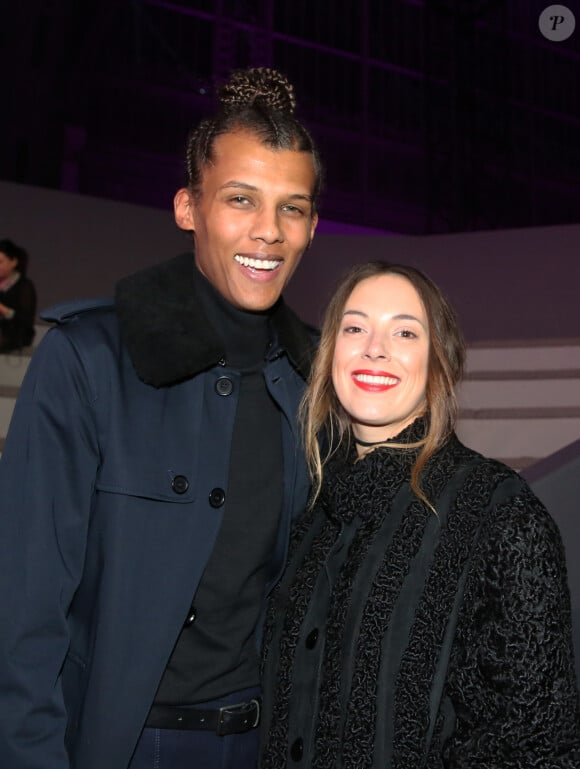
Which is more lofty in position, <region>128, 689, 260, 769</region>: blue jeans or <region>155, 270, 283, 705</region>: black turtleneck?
<region>155, 270, 283, 705</region>: black turtleneck

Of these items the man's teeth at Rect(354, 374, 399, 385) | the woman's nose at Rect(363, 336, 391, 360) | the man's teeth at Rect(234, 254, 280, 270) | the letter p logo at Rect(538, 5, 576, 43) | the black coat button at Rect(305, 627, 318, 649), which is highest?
the letter p logo at Rect(538, 5, 576, 43)

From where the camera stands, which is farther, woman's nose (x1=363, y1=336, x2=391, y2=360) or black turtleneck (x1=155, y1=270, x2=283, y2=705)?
woman's nose (x1=363, y1=336, x2=391, y2=360)

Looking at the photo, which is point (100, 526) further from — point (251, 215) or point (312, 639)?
point (251, 215)

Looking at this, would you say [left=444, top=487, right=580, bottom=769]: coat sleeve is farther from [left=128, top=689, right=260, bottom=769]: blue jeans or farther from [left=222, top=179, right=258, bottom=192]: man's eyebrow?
[left=222, top=179, right=258, bottom=192]: man's eyebrow

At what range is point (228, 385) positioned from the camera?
5.62 feet

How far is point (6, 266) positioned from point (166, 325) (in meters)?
4.14

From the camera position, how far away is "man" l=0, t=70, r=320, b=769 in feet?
4.72

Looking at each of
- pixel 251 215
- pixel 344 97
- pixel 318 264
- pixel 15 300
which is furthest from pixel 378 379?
pixel 344 97

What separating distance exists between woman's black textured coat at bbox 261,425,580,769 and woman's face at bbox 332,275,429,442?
0.09 metres

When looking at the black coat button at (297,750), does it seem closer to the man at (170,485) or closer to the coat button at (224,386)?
the man at (170,485)

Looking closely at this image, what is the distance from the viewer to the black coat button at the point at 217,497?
5.20ft

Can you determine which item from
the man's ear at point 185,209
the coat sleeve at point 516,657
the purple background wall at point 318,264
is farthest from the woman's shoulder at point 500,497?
the purple background wall at point 318,264

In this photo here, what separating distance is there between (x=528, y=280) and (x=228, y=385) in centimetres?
497

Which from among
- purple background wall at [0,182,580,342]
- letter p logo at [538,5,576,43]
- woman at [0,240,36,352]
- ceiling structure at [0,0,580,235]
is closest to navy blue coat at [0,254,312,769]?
woman at [0,240,36,352]
